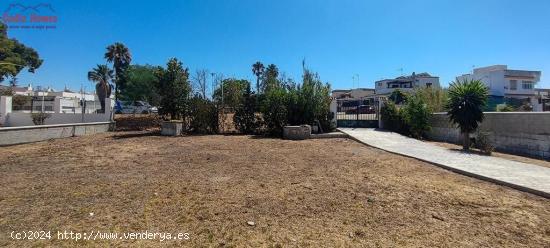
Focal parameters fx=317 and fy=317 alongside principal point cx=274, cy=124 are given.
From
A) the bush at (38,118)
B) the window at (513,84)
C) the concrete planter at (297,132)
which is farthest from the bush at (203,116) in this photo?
the window at (513,84)

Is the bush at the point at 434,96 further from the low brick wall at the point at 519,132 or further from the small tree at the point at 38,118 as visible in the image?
the small tree at the point at 38,118

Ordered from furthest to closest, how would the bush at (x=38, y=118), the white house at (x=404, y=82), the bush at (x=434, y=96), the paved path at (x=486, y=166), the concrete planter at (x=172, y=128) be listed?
the white house at (x=404, y=82)
the bush at (x=38, y=118)
the bush at (x=434, y=96)
the concrete planter at (x=172, y=128)
the paved path at (x=486, y=166)

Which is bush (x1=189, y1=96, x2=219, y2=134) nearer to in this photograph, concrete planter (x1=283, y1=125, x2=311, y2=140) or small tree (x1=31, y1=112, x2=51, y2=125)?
concrete planter (x1=283, y1=125, x2=311, y2=140)

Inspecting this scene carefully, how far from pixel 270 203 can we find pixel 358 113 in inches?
581

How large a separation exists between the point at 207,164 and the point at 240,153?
6.13 ft

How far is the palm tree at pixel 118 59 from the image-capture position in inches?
1751

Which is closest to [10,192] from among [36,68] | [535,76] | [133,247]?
[133,247]

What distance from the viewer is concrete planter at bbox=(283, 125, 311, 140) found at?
13.8 metres

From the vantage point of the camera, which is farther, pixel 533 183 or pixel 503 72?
pixel 503 72

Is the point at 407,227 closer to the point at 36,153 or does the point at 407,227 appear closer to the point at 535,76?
the point at 36,153

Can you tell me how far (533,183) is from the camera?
6039mm

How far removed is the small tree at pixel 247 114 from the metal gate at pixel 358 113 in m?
4.94

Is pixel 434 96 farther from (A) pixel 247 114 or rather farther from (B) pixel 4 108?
(B) pixel 4 108

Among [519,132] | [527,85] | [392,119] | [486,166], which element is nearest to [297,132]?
[392,119]
